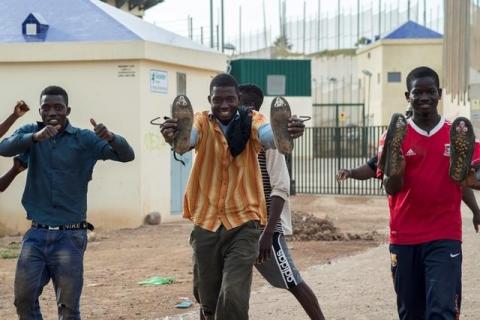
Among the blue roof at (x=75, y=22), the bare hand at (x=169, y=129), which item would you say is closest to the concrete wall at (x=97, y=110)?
the blue roof at (x=75, y=22)

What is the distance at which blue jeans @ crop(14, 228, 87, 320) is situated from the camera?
19.7ft

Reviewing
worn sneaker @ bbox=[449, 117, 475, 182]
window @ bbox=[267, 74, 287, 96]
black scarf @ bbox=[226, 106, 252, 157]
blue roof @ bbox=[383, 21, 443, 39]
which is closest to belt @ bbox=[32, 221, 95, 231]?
black scarf @ bbox=[226, 106, 252, 157]

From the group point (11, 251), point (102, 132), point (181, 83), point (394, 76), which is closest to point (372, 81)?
point (394, 76)

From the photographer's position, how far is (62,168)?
6.11 meters

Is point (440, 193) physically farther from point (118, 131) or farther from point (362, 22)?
point (362, 22)

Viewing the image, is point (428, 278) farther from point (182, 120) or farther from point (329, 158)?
point (329, 158)

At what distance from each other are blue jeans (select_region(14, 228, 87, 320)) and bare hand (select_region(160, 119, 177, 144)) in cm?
105

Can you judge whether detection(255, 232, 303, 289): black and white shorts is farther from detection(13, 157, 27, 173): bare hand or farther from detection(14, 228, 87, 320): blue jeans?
detection(13, 157, 27, 173): bare hand

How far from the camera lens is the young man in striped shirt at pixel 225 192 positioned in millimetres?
5891

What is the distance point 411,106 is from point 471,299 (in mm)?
3588

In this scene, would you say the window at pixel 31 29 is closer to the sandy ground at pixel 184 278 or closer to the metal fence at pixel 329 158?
the sandy ground at pixel 184 278

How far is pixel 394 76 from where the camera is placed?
51969 mm

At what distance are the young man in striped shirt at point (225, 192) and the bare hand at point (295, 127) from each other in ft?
1.31

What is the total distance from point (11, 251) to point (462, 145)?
980 centimetres
